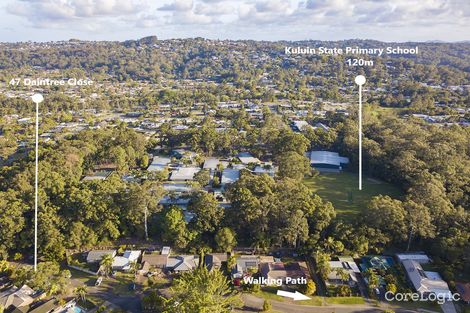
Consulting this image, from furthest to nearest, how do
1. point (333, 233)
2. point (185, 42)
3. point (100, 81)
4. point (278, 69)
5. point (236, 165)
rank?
Answer: point (185, 42), point (278, 69), point (100, 81), point (236, 165), point (333, 233)

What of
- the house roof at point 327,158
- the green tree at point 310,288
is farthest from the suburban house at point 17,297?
the house roof at point 327,158

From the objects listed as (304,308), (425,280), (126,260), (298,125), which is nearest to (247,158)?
(298,125)

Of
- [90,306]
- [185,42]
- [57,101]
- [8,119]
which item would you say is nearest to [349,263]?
[90,306]

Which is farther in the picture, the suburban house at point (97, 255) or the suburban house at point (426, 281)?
the suburban house at point (97, 255)

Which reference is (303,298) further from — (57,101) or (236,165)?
(57,101)

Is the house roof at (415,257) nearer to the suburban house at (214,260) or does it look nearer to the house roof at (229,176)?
the suburban house at (214,260)

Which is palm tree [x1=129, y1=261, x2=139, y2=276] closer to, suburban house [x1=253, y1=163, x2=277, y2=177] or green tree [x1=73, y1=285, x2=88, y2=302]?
green tree [x1=73, y1=285, x2=88, y2=302]

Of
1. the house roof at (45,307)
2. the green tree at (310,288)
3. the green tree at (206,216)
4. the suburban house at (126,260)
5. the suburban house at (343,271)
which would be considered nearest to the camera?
the house roof at (45,307)
